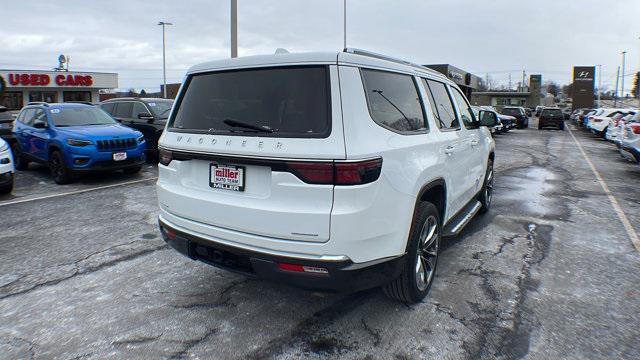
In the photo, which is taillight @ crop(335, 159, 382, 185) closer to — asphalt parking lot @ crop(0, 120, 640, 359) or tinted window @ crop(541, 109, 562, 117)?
asphalt parking lot @ crop(0, 120, 640, 359)

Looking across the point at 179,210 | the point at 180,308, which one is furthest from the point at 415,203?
the point at 180,308

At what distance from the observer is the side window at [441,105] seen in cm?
405

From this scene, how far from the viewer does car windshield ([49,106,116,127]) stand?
31.3 ft

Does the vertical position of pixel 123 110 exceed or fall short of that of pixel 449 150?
it exceeds it

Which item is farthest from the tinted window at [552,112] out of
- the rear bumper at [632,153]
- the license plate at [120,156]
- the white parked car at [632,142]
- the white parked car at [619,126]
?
the license plate at [120,156]

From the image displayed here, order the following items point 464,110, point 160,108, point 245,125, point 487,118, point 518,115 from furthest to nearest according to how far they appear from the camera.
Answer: point 518,115
point 160,108
point 487,118
point 464,110
point 245,125

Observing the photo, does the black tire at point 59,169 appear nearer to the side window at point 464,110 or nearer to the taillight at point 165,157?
the taillight at point 165,157

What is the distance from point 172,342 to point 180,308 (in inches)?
20.9

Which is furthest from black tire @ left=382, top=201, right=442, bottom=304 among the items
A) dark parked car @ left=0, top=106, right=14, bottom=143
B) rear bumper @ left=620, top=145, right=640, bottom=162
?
dark parked car @ left=0, top=106, right=14, bottom=143

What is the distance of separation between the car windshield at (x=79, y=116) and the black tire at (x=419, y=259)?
28.3ft

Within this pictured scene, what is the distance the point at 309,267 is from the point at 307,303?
981 mm

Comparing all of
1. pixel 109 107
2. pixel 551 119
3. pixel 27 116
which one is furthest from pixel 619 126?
pixel 27 116

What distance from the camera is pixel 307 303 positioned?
3648 millimetres

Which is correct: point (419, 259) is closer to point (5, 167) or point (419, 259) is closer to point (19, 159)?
point (5, 167)
